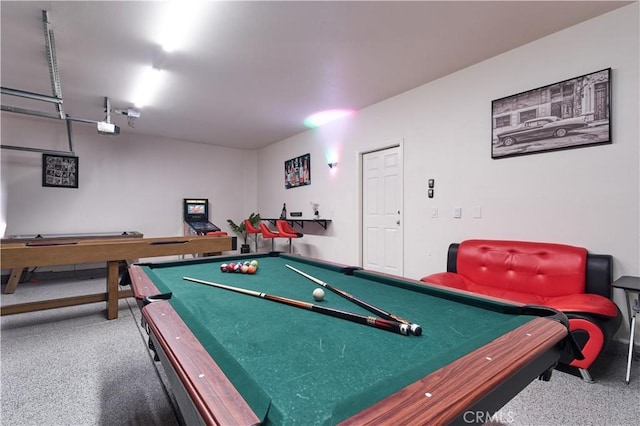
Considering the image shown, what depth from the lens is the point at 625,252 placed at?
2.21 meters

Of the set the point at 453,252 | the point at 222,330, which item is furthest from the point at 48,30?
the point at 453,252

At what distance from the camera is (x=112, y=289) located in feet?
9.93

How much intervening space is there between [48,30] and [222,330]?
317cm

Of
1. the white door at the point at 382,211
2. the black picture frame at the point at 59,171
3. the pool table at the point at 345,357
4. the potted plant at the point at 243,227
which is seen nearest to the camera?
the pool table at the point at 345,357

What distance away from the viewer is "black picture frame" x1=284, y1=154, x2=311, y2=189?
18.2 feet

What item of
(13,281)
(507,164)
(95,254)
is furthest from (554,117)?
(13,281)

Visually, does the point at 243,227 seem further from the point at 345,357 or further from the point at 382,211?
the point at 345,357

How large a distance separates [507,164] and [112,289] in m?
4.27

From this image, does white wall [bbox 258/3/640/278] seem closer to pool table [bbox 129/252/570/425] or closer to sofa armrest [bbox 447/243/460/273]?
sofa armrest [bbox 447/243/460/273]

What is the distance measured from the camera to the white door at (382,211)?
391 centimetres

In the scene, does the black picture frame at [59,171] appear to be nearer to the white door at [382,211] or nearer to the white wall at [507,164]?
the white wall at [507,164]

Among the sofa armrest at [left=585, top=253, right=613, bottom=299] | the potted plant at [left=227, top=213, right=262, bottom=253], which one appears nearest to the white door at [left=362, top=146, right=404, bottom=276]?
the sofa armrest at [left=585, top=253, right=613, bottom=299]

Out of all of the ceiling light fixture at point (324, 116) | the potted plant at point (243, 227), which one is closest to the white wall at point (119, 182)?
the potted plant at point (243, 227)

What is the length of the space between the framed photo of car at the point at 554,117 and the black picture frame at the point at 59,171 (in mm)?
6791
